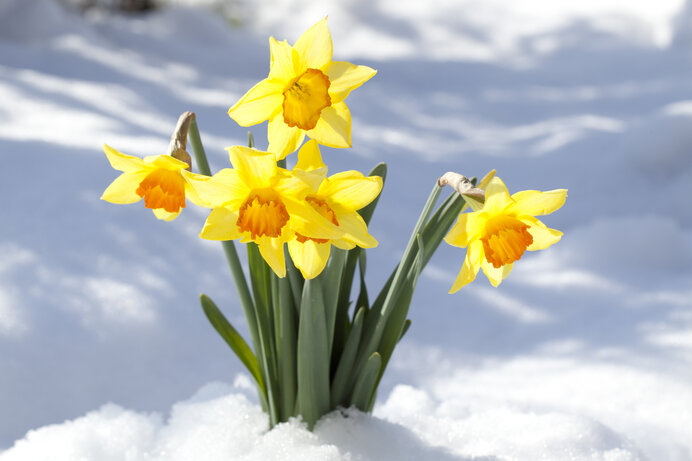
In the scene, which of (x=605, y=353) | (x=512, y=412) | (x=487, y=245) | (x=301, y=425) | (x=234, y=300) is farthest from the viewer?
(x=234, y=300)

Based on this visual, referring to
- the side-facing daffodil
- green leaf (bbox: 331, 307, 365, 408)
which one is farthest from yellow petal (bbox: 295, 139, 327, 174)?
green leaf (bbox: 331, 307, 365, 408)

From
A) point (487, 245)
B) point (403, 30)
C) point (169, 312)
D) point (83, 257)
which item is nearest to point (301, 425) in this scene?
point (487, 245)

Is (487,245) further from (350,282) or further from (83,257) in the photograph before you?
(83,257)

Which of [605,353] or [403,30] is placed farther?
[403,30]

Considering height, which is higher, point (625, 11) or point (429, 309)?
point (625, 11)

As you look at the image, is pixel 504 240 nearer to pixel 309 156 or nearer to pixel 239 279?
pixel 309 156

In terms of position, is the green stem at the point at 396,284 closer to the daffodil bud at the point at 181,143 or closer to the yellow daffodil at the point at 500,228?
the yellow daffodil at the point at 500,228
